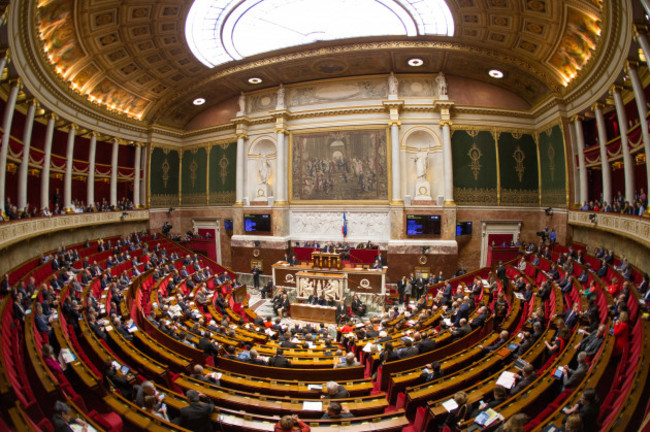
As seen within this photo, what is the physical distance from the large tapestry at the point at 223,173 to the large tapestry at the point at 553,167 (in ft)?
68.6

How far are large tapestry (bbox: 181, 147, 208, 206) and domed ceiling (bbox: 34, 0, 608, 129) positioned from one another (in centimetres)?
336

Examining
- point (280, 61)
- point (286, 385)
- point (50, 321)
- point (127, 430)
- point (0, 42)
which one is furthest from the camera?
point (280, 61)

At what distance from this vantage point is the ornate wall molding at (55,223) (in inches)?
465

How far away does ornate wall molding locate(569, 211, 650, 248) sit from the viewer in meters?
10.3

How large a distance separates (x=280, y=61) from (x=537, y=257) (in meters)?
18.2

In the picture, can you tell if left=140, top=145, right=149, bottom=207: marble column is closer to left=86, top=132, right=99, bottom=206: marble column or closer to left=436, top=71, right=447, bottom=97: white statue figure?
left=86, top=132, right=99, bottom=206: marble column

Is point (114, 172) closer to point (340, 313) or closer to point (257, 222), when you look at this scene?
point (257, 222)

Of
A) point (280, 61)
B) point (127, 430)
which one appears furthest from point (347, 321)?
point (280, 61)

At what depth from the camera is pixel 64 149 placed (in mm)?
20703

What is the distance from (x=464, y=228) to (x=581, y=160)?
688 cm

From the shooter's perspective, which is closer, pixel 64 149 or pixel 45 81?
pixel 45 81

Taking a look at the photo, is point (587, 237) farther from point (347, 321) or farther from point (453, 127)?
point (347, 321)

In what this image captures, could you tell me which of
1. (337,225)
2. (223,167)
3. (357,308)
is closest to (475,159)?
(337,225)

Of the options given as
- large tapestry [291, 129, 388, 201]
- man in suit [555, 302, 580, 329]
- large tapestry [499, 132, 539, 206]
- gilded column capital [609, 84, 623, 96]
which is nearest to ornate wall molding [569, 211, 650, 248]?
large tapestry [499, 132, 539, 206]
